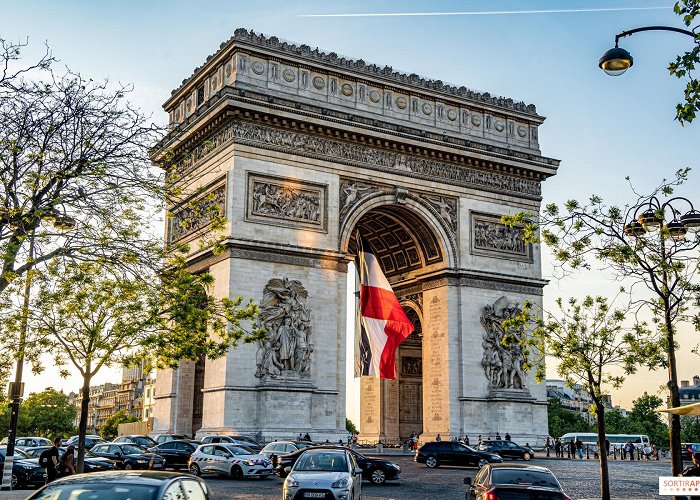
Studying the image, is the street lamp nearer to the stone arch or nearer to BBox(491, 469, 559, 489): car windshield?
BBox(491, 469, 559, 489): car windshield

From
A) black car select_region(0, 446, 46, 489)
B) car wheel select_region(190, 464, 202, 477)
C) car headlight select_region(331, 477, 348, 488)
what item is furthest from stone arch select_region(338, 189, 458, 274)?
car headlight select_region(331, 477, 348, 488)

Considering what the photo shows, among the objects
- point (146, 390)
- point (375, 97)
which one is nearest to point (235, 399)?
point (375, 97)

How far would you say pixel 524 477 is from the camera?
43.1 feet

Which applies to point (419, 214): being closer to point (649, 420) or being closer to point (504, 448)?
point (504, 448)

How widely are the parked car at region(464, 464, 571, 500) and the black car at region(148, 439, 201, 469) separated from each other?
58.9 ft

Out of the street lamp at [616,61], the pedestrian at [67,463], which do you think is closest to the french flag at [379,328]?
the pedestrian at [67,463]

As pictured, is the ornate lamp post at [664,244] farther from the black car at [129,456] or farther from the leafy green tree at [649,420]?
the leafy green tree at [649,420]

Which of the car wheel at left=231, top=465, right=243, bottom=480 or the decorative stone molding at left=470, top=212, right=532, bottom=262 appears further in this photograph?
the decorative stone molding at left=470, top=212, right=532, bottom=262

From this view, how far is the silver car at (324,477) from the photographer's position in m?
16.0

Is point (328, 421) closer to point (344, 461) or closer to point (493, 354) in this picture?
point (493, 354)

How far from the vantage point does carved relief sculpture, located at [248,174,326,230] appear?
36219 millimetres

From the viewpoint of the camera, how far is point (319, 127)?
125ft

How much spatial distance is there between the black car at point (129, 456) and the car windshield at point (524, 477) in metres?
16.7

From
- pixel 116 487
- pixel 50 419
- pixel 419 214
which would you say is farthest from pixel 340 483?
pixel 50 419
